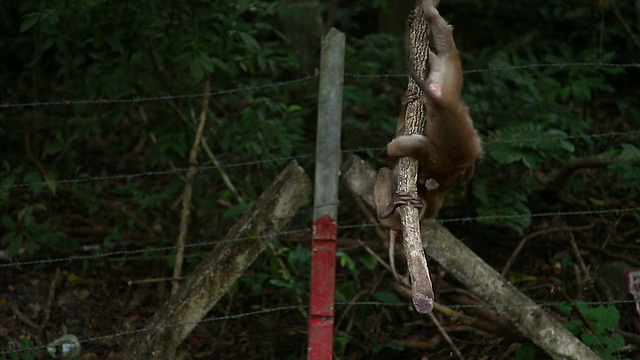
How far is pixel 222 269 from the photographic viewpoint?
4758mm

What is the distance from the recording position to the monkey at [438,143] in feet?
13.3

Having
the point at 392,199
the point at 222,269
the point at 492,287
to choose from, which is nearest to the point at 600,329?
the point at 492,287

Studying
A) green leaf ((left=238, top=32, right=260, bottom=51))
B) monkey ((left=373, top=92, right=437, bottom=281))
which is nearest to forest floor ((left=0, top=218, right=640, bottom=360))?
monkey ((left=373, top=92, right=437, bottom=281))

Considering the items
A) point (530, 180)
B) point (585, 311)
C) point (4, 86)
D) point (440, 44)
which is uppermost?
point (4, 86)

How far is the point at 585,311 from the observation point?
17.0 ft

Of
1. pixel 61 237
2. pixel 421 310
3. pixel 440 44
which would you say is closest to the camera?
pixel 421 310

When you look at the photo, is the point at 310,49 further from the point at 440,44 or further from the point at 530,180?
the point at 440,44

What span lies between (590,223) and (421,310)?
3858 millimetres

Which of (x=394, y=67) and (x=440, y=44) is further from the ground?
(x=394, y=67)

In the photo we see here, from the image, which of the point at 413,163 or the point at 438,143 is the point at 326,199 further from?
the point at 413,163

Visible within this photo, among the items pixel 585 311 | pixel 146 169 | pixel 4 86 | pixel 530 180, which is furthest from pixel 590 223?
pixel 4 86

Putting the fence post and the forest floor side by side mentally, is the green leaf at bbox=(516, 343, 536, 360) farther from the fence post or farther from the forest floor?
the fence post

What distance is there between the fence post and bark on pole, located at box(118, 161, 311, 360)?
4.9 inches

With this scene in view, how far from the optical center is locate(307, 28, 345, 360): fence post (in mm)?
4629
